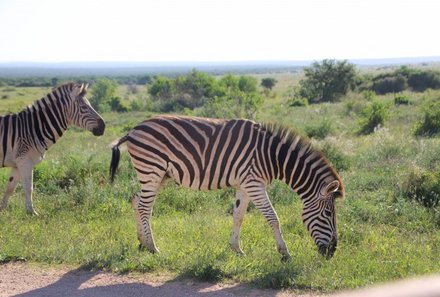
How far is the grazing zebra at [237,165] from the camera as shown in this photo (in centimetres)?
650

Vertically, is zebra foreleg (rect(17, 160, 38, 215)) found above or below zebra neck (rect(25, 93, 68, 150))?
below

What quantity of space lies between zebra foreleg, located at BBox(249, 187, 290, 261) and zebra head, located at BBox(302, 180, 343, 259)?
0.39 m

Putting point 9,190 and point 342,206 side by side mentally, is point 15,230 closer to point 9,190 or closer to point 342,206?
point 9,190

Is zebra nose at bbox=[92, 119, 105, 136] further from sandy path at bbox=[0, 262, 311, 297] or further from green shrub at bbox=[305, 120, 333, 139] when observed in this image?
Answer: green shrub at bbox=[305, 120, 333, 139]

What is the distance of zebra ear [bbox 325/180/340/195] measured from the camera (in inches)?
248

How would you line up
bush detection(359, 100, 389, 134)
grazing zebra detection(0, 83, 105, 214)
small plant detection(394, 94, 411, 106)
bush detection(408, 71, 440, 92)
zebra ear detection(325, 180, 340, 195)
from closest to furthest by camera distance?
zebra ear detection(325, 180, 340, 195), grazing zebra detection(0, 83, 105, 214), bush detection(359, 100, 389, 134), small plant detection(394, 94, 411, 106), bush detection(408, 71, 440, 92)

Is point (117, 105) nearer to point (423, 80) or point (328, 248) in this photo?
point (423, 80)

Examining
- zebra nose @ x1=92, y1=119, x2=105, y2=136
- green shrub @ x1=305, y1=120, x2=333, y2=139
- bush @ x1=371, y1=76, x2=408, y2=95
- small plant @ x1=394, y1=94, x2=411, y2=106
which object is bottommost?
bush @ x1=371, y1=76, x2=408, y2=95

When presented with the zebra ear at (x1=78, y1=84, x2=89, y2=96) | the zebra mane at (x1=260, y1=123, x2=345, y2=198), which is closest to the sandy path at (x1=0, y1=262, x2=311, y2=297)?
the zebra mane at (x1=260, y1=123, x2=345, y2=198)

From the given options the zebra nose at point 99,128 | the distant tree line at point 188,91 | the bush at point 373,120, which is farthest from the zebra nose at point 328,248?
the distant tree line at point 188,91

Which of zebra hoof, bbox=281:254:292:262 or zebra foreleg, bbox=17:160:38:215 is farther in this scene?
zebra foreleg, bbox=17:160:38:215

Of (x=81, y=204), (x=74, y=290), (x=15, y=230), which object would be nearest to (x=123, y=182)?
A: (x=81, y=204)

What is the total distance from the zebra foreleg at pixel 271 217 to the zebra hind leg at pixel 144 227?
4.72 feet

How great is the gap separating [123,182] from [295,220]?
4108 millimetres
